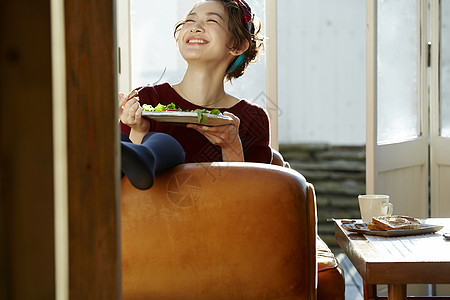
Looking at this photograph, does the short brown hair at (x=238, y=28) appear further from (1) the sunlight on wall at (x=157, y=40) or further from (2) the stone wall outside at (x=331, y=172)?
(2) the stone wall outside at (x=331, y=172)

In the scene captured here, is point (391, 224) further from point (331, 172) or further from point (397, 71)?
point (331, 172)

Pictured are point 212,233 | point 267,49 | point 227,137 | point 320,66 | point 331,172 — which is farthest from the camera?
point 331,172

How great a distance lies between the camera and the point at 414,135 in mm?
3398

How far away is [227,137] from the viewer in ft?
5.47

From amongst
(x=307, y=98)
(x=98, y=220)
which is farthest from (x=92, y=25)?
(x=307, y=98)

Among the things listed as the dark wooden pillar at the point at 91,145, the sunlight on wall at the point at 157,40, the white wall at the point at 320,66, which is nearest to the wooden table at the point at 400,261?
the dark wooden pillar at the point at 91,145

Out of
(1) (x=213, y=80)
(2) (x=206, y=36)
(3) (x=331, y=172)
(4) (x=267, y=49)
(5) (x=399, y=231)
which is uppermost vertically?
(4) (x=267, y=49)

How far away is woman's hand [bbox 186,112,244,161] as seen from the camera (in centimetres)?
164

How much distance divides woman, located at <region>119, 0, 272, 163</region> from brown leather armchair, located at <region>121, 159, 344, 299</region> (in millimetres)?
433

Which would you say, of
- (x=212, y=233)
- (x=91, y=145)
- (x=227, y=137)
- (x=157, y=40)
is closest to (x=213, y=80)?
(x=227, y=137)

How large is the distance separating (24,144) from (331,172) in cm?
477

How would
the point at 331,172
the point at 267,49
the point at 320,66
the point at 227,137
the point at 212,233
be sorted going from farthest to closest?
the point at 331,172 < the point at 320,66 < the point at 267,49 < the point at 227,137 < the point at 212,233

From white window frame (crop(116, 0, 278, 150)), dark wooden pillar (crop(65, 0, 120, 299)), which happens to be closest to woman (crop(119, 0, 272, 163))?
dark wooden pillar (crop(65, 0, 120, 299))

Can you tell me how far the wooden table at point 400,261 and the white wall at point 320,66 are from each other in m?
2.80
